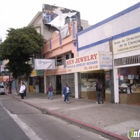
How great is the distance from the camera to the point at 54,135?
6.51m

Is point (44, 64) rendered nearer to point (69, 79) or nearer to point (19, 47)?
point (69, 79)

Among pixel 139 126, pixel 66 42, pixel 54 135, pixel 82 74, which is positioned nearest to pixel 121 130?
pixel 139 126

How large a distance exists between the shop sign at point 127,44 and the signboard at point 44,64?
9.45 m

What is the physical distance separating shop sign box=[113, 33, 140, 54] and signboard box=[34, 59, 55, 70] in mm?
9447

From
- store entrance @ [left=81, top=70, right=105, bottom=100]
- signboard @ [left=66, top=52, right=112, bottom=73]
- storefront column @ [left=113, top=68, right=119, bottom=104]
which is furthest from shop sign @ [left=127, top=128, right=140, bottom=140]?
store entrance @ [left=81, top=70, right=105, bottom=100]

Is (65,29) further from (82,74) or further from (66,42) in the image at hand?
(82,74)

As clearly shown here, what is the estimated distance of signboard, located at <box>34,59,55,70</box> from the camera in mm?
19725

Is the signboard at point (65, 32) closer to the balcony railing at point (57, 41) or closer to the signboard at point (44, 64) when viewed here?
A: the balcony railing at point (57, 41)

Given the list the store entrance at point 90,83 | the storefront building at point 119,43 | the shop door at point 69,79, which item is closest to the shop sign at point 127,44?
the storefront building at point 119,43

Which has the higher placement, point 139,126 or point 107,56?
point 107,56

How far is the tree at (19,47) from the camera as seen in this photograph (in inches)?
826

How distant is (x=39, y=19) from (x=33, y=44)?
7.04 metres

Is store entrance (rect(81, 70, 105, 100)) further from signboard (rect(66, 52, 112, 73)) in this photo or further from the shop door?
signboard (rect(66, 52, 112, 73))

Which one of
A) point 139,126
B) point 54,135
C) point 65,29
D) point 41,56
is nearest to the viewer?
point 54,135
